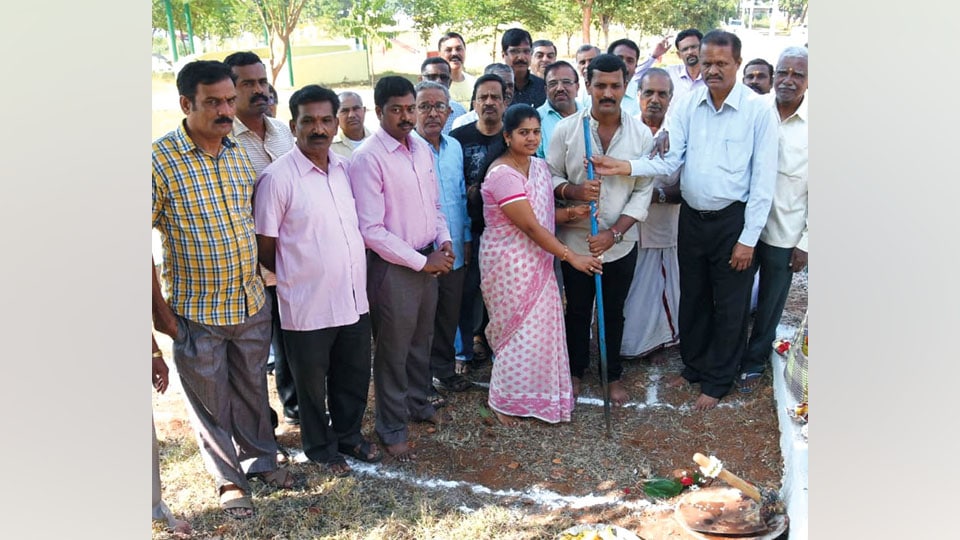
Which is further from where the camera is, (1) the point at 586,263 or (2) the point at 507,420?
(2) the point at 507,420

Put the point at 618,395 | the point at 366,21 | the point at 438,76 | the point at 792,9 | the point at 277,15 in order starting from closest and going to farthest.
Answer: the point at 618,395 → the point at 438,76 → the point at 277,15 → the point at 792,9 → the point at 366,21

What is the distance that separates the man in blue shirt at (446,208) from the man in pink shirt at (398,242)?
31 centimetres

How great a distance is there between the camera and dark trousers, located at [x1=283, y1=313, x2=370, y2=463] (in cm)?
384

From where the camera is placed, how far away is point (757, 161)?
4.46 meters

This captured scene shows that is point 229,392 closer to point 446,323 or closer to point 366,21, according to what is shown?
point 446,323

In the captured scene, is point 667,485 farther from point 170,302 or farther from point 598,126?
point 170,302

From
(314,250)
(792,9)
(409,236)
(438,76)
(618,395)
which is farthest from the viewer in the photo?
(792,9)

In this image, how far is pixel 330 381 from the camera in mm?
4078

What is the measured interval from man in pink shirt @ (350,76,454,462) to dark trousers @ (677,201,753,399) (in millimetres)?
1455

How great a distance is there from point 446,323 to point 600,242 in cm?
106

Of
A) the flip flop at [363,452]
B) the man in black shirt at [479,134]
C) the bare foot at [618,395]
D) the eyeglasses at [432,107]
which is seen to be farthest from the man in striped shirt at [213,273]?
the bare foot at [618,395]

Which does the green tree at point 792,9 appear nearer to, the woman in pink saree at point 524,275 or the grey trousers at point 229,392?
the woman in pink saree at point 524,275

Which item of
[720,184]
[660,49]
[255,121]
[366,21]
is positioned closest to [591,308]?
[720,184]

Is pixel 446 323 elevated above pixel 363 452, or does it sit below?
above
